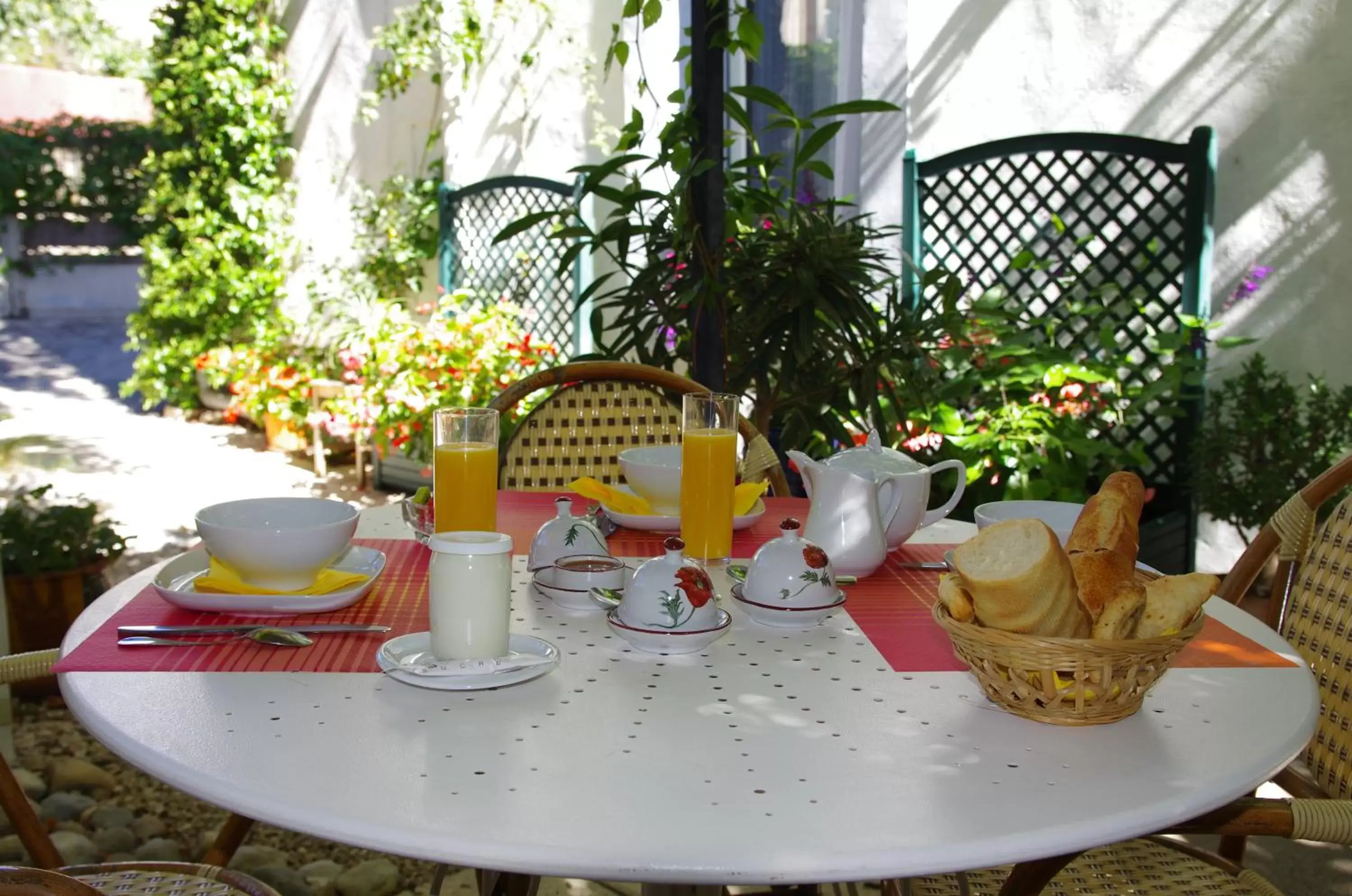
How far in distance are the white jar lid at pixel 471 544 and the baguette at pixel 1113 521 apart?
487 millimetres

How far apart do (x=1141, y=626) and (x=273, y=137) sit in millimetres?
5803

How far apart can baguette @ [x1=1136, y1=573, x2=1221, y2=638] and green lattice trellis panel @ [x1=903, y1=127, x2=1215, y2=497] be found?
9.12 feet

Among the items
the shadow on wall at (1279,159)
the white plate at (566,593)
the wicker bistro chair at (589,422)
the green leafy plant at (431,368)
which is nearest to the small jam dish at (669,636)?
the white plate at (566,593)

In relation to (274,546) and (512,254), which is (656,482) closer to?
(274,546)

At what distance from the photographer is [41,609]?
9.29ft

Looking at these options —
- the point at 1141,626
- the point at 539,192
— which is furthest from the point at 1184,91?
the point at 1141,626

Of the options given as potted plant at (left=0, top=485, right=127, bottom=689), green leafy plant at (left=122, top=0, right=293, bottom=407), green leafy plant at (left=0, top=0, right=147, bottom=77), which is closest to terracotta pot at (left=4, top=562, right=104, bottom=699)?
potted plant at (left=0, top=485, right=127, bottom=689)

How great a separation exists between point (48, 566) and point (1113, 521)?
2511mm

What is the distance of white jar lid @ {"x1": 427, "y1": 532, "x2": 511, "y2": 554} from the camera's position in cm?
106

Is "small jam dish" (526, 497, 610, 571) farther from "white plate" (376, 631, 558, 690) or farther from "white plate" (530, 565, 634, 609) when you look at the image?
"white plate" (376, 631, 558, 690)

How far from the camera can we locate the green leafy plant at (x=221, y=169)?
5.95 m

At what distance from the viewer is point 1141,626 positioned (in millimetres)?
981

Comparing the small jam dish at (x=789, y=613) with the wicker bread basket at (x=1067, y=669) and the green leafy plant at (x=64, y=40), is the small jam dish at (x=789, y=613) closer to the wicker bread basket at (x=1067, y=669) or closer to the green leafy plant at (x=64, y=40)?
the wicker bread basket at (x=1067, y=669)

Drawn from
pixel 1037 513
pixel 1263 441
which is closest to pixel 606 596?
pixel 1037 513
